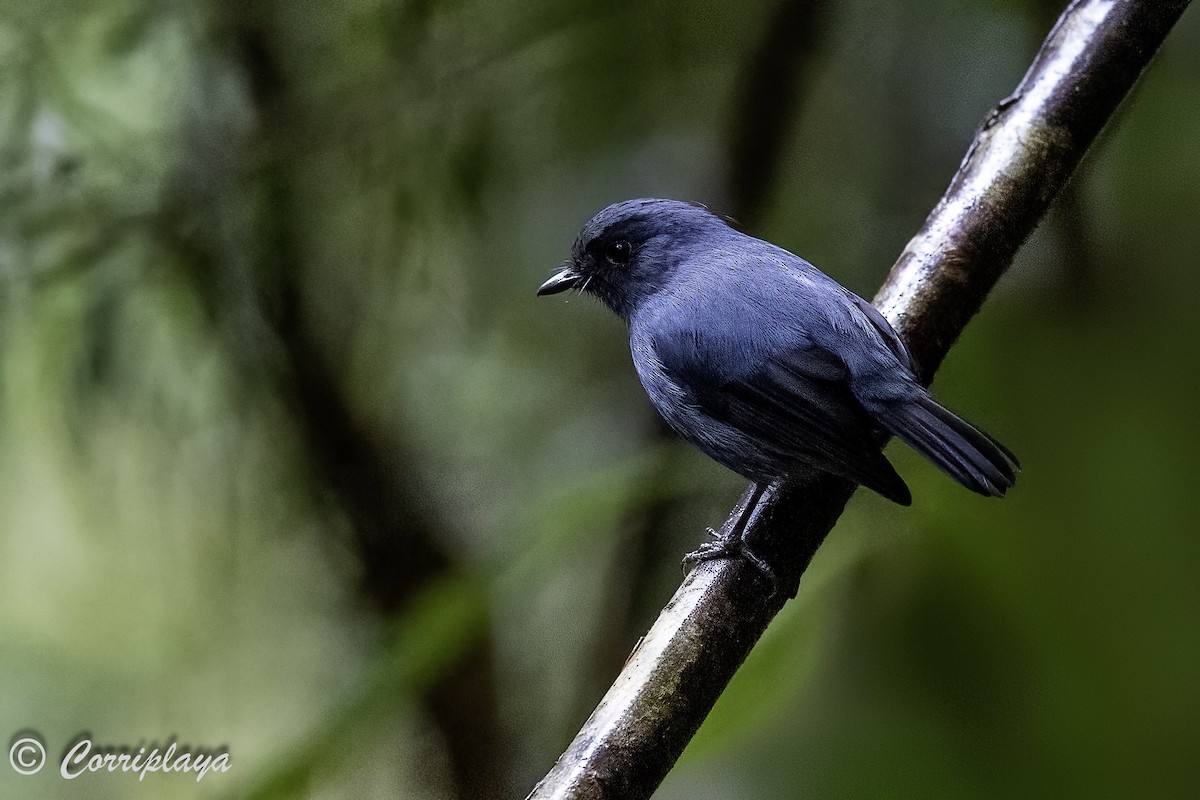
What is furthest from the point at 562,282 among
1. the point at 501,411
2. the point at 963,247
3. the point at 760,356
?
the point at 963,247

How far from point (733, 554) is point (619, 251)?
0.57 meters

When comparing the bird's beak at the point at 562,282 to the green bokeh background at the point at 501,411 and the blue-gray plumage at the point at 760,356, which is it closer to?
the blue-gray plumage at the point at 760,356

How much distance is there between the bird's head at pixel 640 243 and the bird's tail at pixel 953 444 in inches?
18.7

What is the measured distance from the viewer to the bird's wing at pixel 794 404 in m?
1.37

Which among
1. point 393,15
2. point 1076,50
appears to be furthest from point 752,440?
point 393,15

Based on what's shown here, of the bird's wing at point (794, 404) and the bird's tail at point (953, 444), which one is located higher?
the bird's tail at point (953, 444)

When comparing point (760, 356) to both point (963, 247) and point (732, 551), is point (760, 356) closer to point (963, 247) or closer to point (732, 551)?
point (732, 551)

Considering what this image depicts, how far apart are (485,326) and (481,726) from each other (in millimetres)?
836

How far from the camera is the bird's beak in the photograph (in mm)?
1684

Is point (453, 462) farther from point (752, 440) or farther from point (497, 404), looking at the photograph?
point (752, 440)

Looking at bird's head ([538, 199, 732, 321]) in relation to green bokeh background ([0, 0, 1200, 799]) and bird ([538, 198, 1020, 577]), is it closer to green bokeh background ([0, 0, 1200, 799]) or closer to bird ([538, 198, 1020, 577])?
bird ([538, 198, 1020, 577])

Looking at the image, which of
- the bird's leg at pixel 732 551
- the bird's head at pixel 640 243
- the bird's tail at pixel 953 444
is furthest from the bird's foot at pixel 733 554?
the bird's head at pixel 640 243

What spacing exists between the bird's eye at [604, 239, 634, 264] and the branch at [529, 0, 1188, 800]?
0.45 m

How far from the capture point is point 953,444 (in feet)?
4.25
